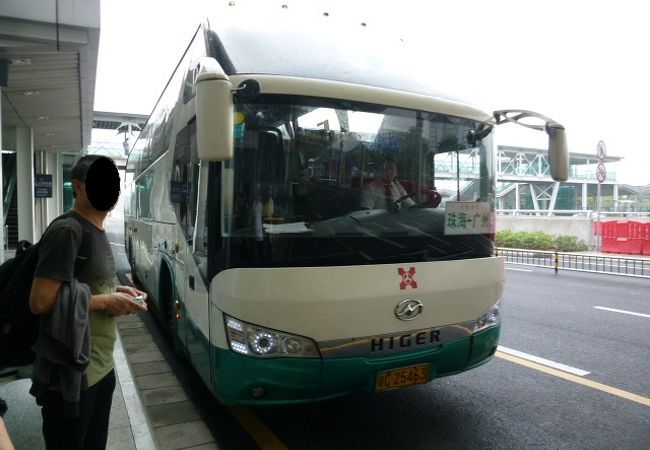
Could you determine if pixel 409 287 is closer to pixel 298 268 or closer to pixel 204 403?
pixel 298 268

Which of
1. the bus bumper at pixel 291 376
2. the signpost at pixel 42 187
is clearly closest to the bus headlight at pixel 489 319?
the bus bumper at pixel 291 376

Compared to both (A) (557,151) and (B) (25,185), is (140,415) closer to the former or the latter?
(A) (557,151)

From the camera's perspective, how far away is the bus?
2.97 m

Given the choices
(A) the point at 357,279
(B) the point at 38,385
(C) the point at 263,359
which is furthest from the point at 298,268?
(B) the point at 38,385

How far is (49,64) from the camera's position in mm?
7953

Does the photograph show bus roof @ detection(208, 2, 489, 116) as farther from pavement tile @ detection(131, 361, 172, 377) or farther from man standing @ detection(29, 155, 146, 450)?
pavement tile @ detection(131, 361, 172, 377)

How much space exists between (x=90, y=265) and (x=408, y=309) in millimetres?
1984

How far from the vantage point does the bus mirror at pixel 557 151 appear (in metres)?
3.87

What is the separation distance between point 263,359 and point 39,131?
49.5 feet

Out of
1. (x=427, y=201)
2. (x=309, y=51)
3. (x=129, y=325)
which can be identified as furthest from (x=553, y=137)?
(x=129, y=325)

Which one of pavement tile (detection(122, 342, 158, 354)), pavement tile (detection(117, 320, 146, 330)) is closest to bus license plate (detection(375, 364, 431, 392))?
pavement tile (detection(122, 342, 158, 354))

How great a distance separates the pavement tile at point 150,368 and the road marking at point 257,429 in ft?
3.77

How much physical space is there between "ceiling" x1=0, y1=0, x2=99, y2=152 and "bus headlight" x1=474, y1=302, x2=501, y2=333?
6.25m

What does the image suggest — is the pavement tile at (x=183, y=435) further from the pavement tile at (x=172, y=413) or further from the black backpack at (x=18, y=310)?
the black backpack at (x=18, y=310)
